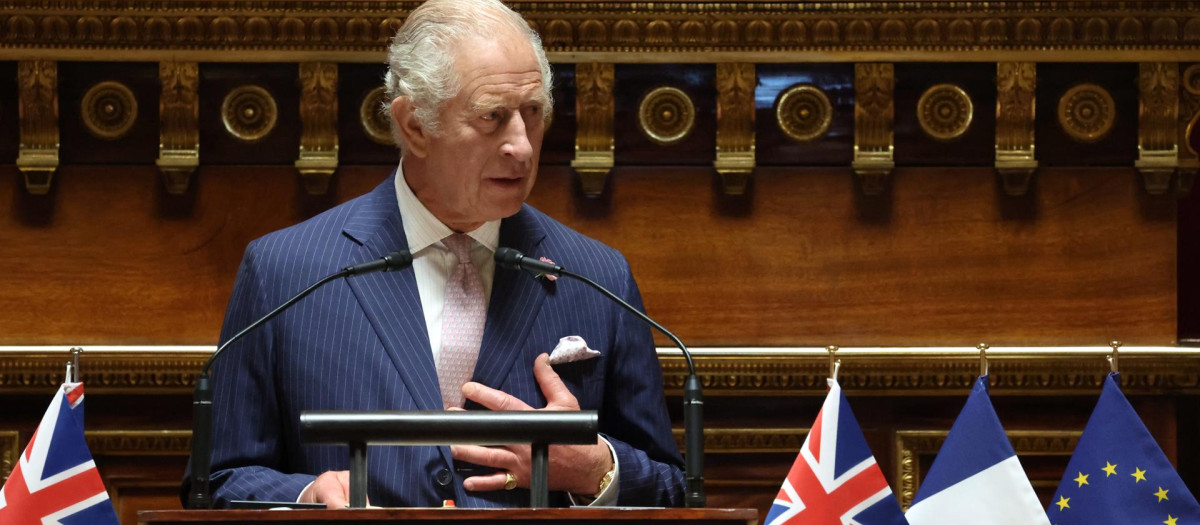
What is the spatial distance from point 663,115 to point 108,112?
1409 mm

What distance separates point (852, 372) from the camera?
3.87 metres

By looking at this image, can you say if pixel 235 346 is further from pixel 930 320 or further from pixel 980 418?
pixel 930 320

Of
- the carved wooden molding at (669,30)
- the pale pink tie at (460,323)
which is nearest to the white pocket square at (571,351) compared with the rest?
the pale pink tie at (460,323)

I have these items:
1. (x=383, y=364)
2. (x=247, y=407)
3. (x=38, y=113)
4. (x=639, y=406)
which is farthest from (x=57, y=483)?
(x=639, y=406)

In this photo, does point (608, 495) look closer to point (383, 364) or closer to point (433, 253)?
point (383, 364)

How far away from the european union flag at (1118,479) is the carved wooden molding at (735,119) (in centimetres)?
104

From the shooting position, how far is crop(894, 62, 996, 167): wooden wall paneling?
13.0ft

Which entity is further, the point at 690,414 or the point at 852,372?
the point at 852,372

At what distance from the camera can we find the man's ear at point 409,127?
9.21 feet

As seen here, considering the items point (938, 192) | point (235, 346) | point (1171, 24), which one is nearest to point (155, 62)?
point (235, 346)

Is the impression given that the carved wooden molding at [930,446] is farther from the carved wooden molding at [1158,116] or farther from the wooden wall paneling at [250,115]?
the wooden wall paneling at [250,115]

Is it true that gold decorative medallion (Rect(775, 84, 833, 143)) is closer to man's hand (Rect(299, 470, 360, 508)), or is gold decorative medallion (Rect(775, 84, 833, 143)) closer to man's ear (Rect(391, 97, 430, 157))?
man's ear (Rect(391, 97, 430, 157))

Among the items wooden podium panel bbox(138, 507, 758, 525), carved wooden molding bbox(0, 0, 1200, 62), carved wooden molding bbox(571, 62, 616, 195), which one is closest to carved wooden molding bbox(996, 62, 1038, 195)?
carved wooden molding bbox(0, 0, 1200, 62)

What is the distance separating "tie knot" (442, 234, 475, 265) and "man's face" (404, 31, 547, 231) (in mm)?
88
